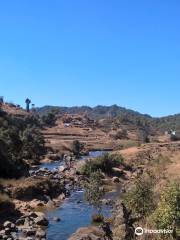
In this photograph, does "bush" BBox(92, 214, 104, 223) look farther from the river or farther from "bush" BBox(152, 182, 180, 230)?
"bush" BBox(152, 182, 180, 230)

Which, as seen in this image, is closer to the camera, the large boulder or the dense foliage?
the large boulder

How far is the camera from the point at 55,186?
85812mm

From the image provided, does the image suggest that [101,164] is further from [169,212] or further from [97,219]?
[169,212]

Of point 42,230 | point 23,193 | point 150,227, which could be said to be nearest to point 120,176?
point 23,193

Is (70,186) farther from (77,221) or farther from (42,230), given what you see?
(42,230)

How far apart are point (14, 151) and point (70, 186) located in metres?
20.5

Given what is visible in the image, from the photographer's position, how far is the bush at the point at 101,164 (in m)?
108

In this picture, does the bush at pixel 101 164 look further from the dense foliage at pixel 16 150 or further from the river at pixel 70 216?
the river at pixel 70 216

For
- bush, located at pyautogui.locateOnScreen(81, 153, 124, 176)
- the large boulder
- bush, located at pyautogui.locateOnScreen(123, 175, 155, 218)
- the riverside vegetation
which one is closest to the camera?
the riverside vegetation

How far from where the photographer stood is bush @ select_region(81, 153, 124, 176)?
355ft

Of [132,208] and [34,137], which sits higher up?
[34,137]

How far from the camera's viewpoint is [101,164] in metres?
111

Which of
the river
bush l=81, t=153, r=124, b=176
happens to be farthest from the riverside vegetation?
the river

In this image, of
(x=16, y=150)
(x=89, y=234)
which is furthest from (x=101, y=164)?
(x=89, y=234)
